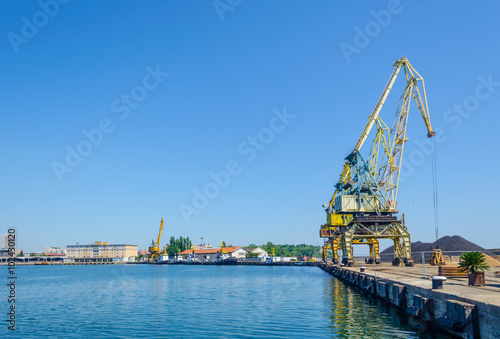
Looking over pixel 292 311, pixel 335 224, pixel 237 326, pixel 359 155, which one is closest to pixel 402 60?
pixel 359 155

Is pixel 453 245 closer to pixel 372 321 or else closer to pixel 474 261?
pixel 474 261

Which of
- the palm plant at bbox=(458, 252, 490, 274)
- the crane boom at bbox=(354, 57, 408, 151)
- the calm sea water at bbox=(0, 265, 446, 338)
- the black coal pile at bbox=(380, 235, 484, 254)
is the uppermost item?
the crane boom at bbox=(354, 57, 408, 151)

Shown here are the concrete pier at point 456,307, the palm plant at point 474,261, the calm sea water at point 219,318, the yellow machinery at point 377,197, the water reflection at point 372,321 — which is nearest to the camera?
the concrete pier at point 456,307

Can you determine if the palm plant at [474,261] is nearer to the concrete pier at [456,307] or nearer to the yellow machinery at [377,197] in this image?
the concrete pier at [456,307]

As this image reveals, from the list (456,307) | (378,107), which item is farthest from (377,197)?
(456,307)

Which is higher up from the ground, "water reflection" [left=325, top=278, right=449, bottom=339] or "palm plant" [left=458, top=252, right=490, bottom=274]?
"palm plant" [left=458, top=252, right=490, bottom=274]

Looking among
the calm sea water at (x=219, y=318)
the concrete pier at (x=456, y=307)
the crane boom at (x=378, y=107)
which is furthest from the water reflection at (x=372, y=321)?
the crane boom at (x=378, y=107)

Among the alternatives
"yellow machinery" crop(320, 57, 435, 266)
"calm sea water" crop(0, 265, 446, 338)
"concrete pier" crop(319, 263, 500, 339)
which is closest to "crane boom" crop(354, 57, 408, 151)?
"yellow machinery" crop(320, 57, 435, 266)

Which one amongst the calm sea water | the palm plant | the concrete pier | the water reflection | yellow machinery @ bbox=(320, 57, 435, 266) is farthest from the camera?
yellow machinery @ bbox=(320, 57, 435, 266)

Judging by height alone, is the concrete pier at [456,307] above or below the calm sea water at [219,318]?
above

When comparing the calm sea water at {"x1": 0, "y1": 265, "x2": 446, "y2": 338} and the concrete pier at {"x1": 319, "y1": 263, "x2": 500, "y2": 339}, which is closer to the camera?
the concrete pier at {"x1": 319, "y1": 263, "x2": 500, "y2": 339}

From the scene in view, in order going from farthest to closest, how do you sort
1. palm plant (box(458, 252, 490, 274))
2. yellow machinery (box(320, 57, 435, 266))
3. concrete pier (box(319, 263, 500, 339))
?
yellow machinery (box(320, 57, 435, 266)) → palm plant (box(458, 252, 490, 274)) → concrete pier (box(319, 263, 500, 339))

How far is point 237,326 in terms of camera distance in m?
25.3

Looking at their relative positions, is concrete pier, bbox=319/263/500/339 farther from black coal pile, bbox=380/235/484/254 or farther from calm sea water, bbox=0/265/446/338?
black coal pile, bbox=380/235/484/254
